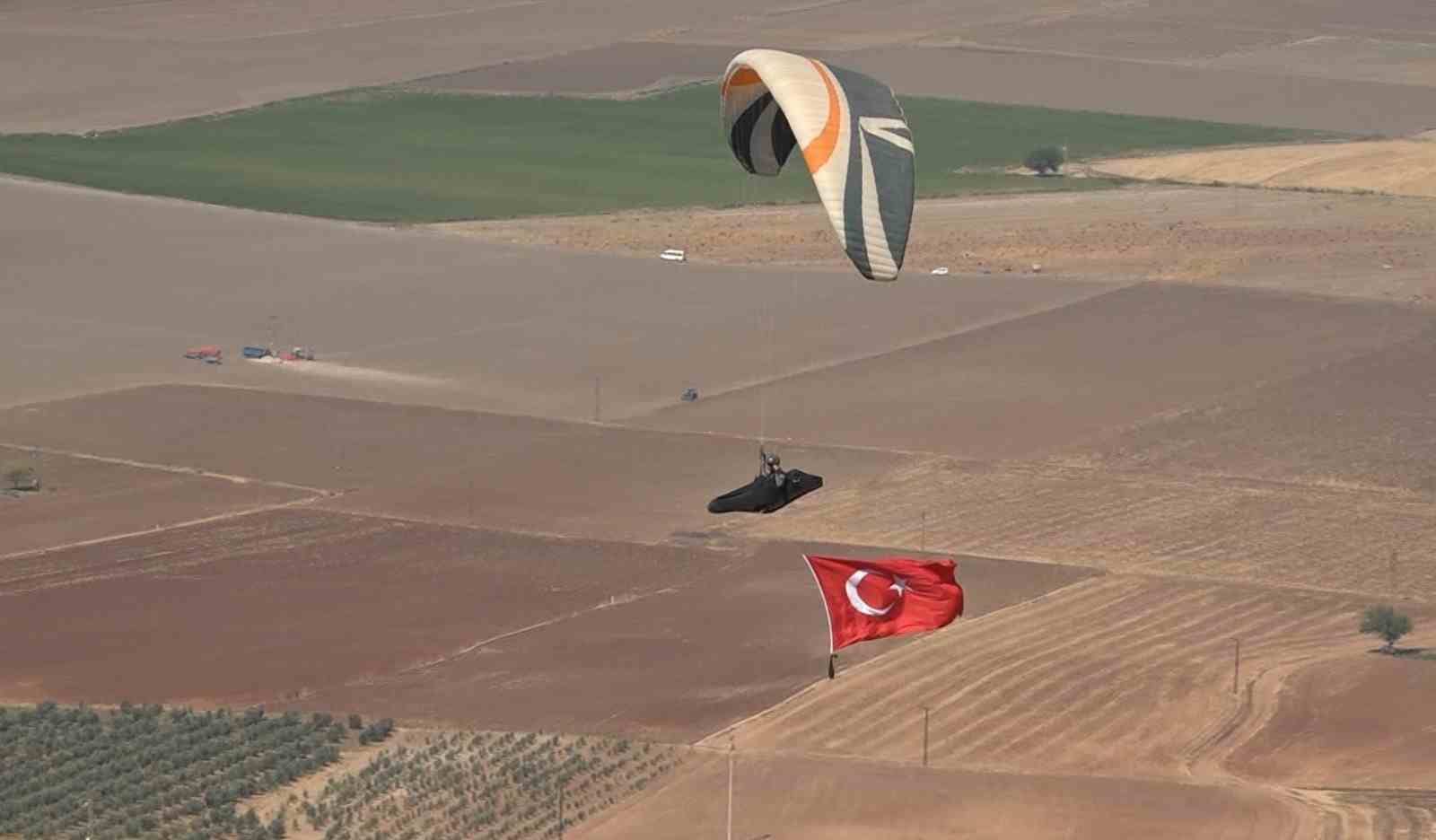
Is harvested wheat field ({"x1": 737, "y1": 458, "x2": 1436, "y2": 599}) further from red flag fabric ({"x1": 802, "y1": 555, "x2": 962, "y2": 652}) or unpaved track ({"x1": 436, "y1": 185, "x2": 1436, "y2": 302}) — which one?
unpaved track ({"x1": 436, "y1": 185, "x2": 1436, "y2": 302})

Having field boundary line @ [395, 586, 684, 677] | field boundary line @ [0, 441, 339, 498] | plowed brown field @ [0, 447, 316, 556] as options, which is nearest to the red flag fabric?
field boundary line @ [395, 586, 684, 677]

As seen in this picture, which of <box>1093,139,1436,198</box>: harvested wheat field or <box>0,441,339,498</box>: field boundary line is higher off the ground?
<box>1093,139,1436,198</box>: harvested wheat field

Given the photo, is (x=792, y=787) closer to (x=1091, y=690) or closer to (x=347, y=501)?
(x=1091, y=690)

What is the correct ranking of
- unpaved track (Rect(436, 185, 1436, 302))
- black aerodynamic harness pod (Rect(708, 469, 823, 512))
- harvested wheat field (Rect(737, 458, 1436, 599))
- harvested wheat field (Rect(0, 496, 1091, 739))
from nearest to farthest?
black aerodynamic harness pod (Rect(708, 469, 823, 512))
harvested wheat field (Rect(0, 496, 1091, 739))
harvested wheat field (Rect(737, 458, 1436, 599))
unpaved track (Rect(436, 185, 1436, 302))

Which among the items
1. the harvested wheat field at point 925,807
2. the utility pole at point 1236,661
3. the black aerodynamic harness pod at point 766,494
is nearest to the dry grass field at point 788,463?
the harvested wheat field at point 925,807

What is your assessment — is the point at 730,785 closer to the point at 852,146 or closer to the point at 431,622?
the point at 852,146

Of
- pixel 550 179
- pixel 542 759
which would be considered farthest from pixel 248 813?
pixel 550 179
